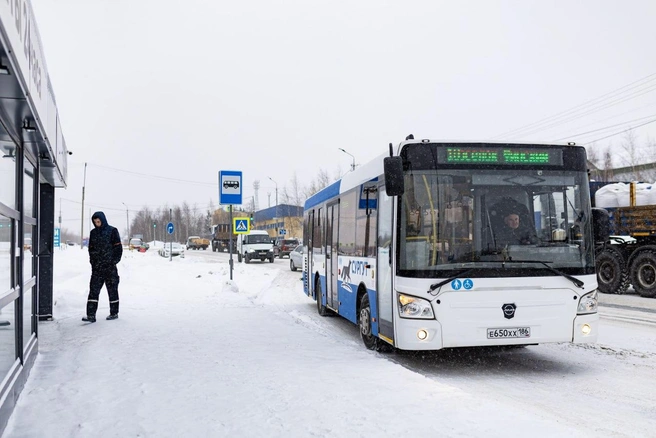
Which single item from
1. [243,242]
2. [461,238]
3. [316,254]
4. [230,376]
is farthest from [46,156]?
[243,242]

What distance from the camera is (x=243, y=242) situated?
4062 cm

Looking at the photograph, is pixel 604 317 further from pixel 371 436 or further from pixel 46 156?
pixel 46 156

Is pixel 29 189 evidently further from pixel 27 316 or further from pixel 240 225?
pixel 240 225

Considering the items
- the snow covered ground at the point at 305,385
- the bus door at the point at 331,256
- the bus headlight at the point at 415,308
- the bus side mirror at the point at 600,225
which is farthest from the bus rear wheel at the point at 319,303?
the bus side mirror at the point at 600,225

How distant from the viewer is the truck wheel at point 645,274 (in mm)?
15172

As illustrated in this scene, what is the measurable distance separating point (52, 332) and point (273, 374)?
191 inches

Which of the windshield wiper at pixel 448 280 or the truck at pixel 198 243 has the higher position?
the truck at pixel 198 243

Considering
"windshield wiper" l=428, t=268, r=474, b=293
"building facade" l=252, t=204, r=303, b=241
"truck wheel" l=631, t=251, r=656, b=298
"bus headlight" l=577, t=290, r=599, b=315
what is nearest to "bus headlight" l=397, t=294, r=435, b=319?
"windshield wiper" l=428, t=268, r=474, b=293

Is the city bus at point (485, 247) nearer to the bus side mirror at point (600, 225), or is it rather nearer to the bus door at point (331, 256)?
the bus side mirror at point (600, 225)

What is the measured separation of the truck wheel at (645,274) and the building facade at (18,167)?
1400 centimetres

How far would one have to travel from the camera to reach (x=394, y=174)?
265 inches

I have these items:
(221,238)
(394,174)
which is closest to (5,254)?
(394,174)

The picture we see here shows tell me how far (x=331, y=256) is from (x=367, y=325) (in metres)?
2.89

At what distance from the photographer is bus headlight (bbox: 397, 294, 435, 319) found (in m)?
6.77
